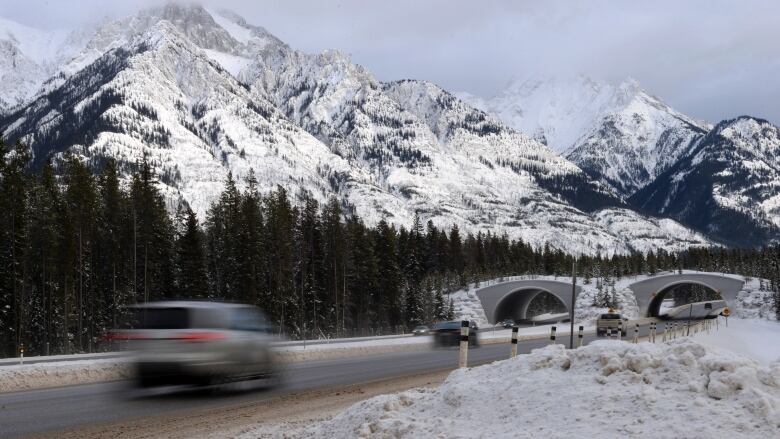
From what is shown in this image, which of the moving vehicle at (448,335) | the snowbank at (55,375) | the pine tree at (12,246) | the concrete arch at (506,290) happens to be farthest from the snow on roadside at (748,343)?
the pine tree at (12,246)

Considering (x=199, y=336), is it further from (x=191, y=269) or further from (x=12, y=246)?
(x=191, y=269)

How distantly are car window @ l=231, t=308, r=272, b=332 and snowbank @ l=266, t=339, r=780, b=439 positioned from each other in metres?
5.88

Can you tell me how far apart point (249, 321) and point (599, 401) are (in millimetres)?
8980

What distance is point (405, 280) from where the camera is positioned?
87625 mm

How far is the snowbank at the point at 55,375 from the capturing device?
15.1 metres

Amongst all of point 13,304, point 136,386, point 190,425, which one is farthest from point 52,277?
point 190,425

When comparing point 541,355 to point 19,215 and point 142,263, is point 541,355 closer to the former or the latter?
point 19,215

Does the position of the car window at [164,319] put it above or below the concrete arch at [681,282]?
above

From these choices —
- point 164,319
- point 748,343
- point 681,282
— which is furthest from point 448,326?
point 681,282

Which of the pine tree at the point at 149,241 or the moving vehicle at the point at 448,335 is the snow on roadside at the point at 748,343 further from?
the pine tree at the point at 149,241

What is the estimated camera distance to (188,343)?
40.8 ft

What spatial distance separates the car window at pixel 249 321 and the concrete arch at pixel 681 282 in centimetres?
9395

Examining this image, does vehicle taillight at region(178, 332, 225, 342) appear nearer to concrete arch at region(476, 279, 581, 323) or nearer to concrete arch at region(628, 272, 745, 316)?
concrete arch at region(476, 279, 581, 323)

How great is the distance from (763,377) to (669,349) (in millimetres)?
1117
